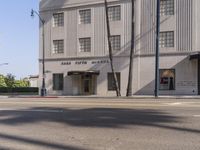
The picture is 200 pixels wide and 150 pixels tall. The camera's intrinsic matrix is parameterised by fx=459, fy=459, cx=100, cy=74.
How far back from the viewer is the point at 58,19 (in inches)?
2149

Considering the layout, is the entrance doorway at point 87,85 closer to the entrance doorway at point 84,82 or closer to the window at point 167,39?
the entrance doorway at point 84,82

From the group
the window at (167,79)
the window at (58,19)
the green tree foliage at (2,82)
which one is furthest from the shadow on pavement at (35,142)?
the green tree foliage at (2,82)

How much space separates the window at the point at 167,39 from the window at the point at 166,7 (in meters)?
2.05

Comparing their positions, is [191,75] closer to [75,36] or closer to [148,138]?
[75,36]

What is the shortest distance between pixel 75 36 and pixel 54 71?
5196 millimetres

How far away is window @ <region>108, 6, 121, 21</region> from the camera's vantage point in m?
49.8

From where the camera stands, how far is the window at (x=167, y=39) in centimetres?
4669

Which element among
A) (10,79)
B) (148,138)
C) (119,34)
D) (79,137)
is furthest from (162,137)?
(10,79)

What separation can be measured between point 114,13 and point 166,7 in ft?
19.8

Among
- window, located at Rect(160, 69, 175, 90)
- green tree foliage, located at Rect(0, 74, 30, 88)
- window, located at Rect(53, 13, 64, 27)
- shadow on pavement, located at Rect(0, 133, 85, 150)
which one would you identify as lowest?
green tree foliage, located at Rect(0, 74, 30, 88)

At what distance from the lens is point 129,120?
15.3 meters

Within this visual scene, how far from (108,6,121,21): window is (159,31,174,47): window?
18.1 feet

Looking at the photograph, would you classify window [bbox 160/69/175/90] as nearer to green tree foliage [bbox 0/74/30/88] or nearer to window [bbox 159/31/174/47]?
window [bbox 159/31/174/47]

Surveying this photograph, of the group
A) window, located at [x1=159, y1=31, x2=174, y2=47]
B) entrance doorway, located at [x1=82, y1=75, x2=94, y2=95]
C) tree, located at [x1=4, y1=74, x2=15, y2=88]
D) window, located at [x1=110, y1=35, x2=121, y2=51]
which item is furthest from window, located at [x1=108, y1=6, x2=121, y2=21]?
tree, located at [x1=4, y1=74, x2=15, y2=88]
